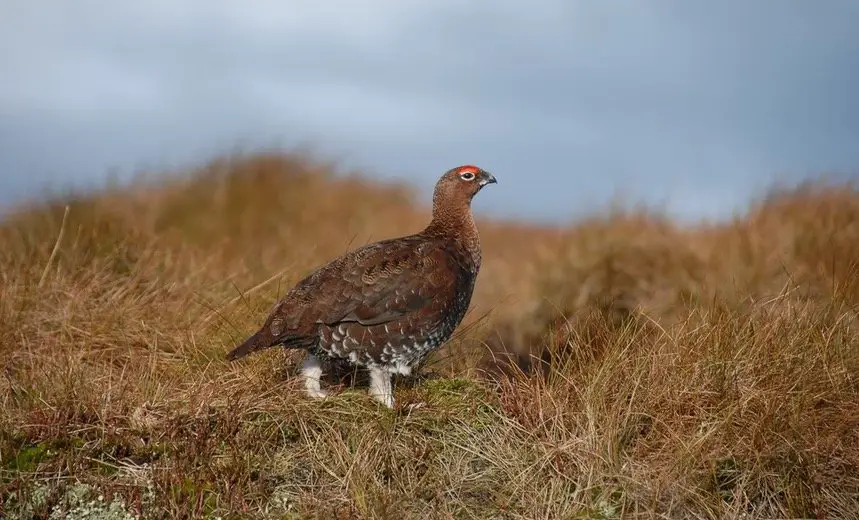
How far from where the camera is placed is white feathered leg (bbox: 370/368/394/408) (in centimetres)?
628

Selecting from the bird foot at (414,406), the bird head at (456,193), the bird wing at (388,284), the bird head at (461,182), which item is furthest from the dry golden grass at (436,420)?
the bird head at (461,182)

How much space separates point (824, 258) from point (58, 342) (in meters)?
6.14

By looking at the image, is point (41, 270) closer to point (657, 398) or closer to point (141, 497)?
point (141, 497)

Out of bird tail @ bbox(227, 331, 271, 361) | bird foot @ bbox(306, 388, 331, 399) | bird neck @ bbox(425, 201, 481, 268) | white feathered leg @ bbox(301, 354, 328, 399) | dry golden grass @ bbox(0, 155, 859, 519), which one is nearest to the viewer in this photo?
dry golden grass @ bbox(0, 155, 859, 519)

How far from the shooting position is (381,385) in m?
6.34

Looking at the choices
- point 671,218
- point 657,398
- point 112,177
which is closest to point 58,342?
point 657,398

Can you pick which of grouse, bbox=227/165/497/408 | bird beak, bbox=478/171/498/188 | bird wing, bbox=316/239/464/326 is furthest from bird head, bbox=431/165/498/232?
bird wing, bbox=316/239/464/326

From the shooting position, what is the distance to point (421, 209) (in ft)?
46.8

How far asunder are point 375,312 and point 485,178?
1.47m

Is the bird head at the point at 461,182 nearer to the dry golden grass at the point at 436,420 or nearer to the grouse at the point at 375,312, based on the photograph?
the grouse at the point at 375,312

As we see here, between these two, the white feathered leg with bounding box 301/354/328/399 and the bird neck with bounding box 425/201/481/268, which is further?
the bird neck with bounding box 425/201/481/268

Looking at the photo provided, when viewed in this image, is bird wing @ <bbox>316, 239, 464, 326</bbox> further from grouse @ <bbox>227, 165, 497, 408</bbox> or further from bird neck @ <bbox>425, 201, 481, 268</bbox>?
bird neck @ <bbox>425, 201, 481, 268</bbox>

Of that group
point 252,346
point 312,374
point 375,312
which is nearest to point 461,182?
point 375,312

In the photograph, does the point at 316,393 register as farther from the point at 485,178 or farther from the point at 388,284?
the point at 485,178
